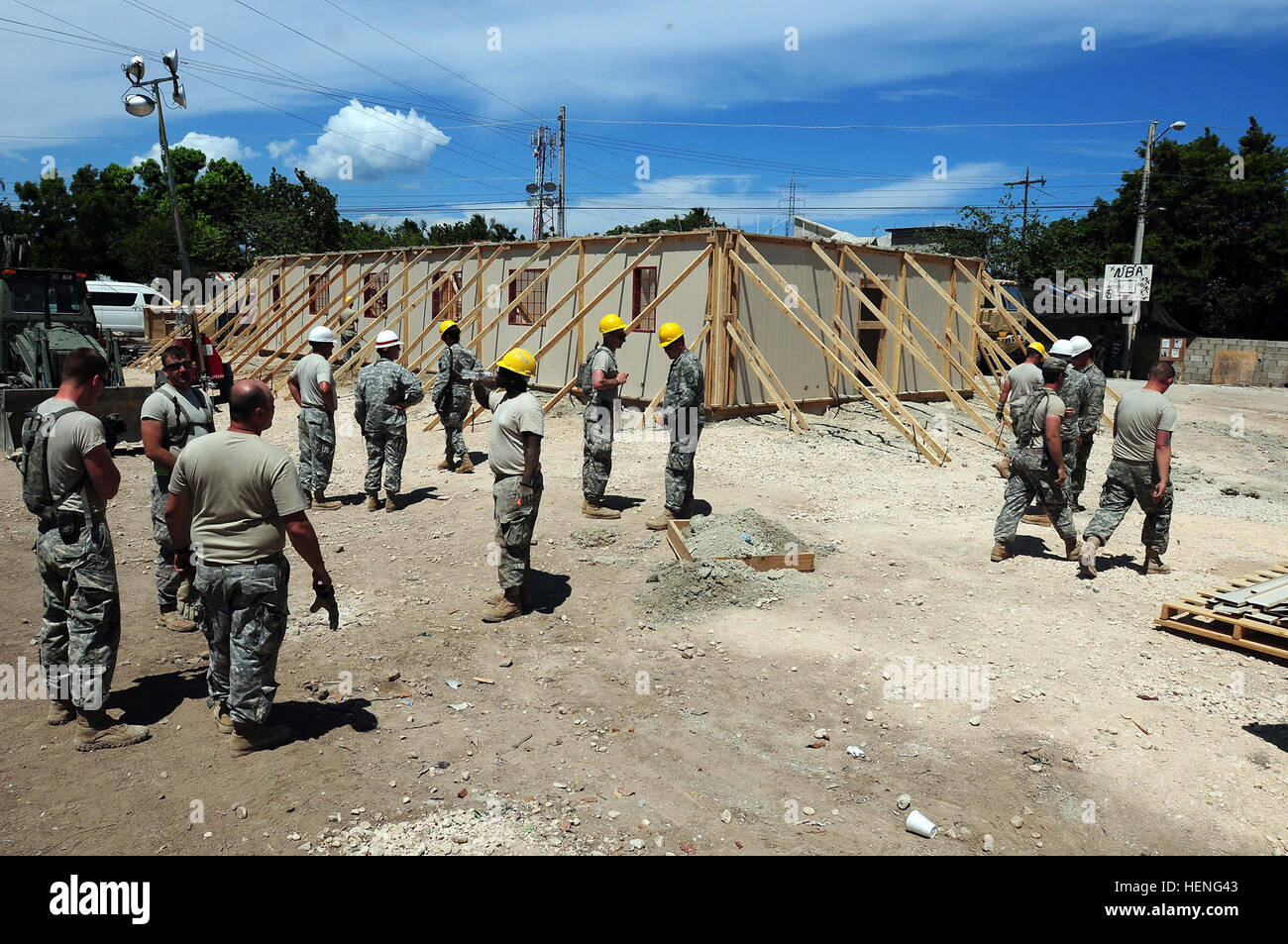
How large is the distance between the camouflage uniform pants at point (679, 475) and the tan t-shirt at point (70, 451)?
4728mm

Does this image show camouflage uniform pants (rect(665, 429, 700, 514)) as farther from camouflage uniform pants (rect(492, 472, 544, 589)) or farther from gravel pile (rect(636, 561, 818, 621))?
camouflage uniform pants (rect(492, 472, 544, 589))

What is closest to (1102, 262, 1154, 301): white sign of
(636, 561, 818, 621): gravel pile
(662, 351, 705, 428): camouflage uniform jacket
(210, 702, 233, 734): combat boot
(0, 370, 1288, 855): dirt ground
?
(0, 370, 1288, 855): dirt ground

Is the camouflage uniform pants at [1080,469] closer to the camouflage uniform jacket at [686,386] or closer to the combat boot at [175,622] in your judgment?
the camouflage uniform jacket at [686,386]

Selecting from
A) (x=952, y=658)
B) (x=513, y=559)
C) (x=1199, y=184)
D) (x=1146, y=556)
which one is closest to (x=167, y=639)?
(x=513, y=559)

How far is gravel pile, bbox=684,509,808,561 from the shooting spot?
6746 mm

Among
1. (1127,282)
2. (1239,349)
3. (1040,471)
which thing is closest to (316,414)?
(1040,471)

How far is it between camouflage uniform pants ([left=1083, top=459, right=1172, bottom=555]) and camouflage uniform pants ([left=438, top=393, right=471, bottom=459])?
23.1 ft

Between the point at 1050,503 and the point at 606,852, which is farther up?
the point at 1050,503

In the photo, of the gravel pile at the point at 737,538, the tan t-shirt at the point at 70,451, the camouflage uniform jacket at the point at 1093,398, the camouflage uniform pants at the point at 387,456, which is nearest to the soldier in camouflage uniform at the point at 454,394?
the camouflage uniform pants at the point at 387,456

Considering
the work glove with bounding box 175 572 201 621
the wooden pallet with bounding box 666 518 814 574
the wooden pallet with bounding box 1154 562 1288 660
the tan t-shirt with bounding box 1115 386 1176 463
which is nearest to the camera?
the work glove with bounding box 175 572 201 621

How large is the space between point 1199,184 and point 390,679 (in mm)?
34209

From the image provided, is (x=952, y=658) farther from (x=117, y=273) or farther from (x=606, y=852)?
(x=117, y=273)

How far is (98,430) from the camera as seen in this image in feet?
13.0

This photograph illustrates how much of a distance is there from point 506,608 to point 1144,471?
519 centimetres
